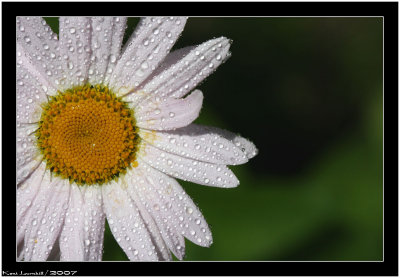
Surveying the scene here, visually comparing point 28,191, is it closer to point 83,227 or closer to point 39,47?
point 83,227

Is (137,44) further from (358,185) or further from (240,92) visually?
(358,185)

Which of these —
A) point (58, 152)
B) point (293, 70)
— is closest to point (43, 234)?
point (58, 152)

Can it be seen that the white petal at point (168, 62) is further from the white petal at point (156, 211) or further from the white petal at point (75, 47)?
the white petal at point (156, 211)

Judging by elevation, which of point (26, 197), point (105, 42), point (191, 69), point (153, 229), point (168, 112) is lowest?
point (153, 229)

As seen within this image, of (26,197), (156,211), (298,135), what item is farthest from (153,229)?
(298,135)

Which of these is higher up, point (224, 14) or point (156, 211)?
point (224, 14)

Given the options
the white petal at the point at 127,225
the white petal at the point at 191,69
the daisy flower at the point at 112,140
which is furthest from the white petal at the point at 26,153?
the white petal at the point at 191,69

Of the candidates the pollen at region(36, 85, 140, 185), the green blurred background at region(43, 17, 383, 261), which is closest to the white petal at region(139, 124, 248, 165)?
the pollen at region(36, 85, 140, 185)
